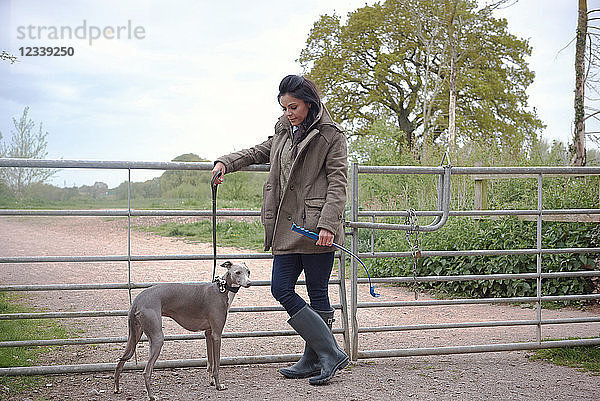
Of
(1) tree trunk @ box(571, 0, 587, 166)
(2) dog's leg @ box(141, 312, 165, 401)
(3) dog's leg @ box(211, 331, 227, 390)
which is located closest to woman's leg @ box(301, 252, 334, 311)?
(3) dog's leg @ box(211, 331, 227, 390)

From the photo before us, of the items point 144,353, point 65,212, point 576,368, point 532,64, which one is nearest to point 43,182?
point 144,353

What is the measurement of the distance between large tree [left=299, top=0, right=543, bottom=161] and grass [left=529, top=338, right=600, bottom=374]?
18.0 m

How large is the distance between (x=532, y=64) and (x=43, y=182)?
59.4ft

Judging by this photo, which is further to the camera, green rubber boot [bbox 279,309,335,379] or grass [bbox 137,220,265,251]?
grass [bbox 137,220,265,251]

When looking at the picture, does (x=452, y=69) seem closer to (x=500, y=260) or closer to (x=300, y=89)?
(x=500, y=260)

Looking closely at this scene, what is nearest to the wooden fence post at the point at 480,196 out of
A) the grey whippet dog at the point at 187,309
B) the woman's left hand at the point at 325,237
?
the woman's left hand at the point at 325,237

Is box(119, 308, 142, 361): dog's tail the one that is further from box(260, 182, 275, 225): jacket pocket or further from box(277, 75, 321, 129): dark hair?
box(277, 75, 321, 129): dark hair

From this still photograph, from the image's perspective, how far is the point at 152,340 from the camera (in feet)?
11.3

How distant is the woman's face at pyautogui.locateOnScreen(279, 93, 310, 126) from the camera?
3697 millimetres

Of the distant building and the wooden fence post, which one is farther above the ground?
the distant building

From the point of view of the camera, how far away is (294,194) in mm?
3768

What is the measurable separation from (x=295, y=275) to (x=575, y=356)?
2222 millimetres

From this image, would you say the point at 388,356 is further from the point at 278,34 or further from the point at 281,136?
the point at 278,34

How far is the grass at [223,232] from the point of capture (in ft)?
47.6
